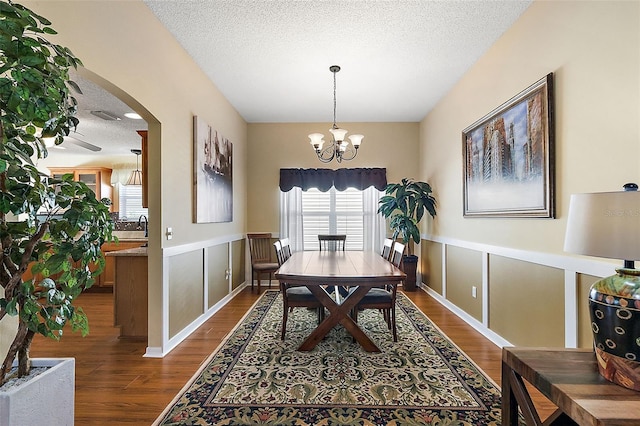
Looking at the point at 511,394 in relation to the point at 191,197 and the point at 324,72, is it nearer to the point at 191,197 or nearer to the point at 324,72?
the point at 191,197

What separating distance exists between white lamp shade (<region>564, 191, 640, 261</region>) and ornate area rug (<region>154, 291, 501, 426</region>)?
1182 mm

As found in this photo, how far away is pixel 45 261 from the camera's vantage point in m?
1.25

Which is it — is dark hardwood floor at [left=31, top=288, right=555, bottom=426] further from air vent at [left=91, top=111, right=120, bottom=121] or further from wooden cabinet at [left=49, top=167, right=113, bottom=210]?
wooden cabinet at [left=49, top=167, right=113, bottom=210]

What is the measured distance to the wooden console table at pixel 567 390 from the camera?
3.22 ft

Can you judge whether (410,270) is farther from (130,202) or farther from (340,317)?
(130,202)

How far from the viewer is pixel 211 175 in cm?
380

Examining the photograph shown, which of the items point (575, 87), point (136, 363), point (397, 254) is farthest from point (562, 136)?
point (136, 363)

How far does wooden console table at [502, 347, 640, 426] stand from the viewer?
98 centimetres

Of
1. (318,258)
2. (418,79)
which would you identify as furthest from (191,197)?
(418,79)

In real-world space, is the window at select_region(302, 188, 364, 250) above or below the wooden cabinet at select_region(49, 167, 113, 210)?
below

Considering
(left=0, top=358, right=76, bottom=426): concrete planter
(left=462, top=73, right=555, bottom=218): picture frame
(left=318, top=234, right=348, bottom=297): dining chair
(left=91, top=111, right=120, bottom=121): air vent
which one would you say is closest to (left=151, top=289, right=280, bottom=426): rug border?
(left=0, top=358, right=76, bottom=426): concrete planter

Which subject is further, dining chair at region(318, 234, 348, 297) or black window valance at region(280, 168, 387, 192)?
black window valance at region(280, 168, 387, 192)

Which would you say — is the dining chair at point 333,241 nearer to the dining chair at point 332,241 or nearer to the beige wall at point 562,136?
the dining chair at point 332,241

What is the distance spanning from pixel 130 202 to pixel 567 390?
7601mm
